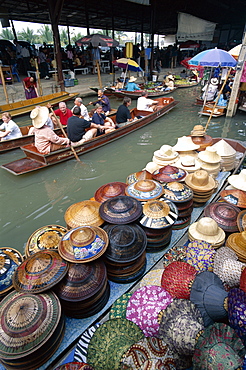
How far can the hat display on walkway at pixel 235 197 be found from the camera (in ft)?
10.8

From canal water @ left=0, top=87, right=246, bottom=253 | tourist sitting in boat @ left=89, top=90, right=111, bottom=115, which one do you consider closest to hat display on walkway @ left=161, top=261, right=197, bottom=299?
canal water @ left=0, top=87, right=246, bottom=253

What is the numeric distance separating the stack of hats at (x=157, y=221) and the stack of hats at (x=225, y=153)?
2369mm

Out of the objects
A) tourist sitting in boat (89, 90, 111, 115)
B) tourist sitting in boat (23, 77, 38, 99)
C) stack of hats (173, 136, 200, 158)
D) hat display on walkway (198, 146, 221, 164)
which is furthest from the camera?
tourist sitting in boat (23, 77, 38, 99)

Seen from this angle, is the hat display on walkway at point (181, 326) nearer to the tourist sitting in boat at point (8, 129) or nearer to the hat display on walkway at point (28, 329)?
the hat display on walkway at point (28, 329)

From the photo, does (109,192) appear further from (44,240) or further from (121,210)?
(44,240)

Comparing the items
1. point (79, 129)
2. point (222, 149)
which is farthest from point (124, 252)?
point (79, 129)

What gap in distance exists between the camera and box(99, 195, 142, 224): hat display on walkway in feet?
8.28

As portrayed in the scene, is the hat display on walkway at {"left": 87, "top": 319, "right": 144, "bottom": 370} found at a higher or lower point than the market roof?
lower

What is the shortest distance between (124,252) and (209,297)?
2.85ft

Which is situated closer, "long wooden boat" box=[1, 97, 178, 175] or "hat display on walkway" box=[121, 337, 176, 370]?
"hat display on walkway" box=[121, 337, 176, 370]

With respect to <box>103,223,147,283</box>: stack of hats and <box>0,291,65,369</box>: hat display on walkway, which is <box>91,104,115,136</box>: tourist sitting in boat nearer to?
<box>103,223,147,283</box>: stack of hats

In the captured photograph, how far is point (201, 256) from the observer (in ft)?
7.74

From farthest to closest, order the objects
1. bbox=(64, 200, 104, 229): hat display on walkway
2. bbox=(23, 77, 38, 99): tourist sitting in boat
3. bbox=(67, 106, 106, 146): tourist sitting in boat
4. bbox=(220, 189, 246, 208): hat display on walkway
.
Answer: bbox=(23, 77, 38, 99): tourist sitting in boat, bbox=(67, 106, 106, 146): tourist sitting in boat, bbox=(220, 189, 246, 208): hat display on walkway, bbox=(64, 200, 104, 229): hat display on walkway

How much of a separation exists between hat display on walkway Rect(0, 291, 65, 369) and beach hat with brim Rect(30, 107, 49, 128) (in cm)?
443
